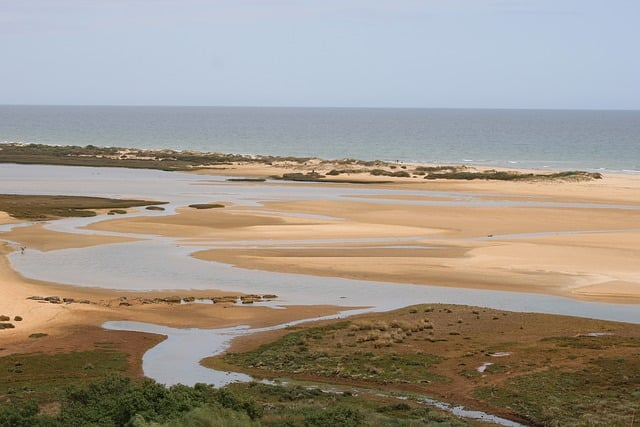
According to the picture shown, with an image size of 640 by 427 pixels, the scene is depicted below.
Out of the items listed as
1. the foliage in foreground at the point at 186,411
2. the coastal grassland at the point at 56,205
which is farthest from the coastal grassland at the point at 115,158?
the foliage in foreground at the point at 186,411

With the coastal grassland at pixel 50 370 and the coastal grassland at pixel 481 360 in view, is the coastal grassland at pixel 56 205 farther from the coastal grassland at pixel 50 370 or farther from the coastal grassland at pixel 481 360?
the coastal grassland at pixel 481 360

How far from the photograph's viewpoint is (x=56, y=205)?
64688 mm

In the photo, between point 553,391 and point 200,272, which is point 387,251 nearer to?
point 200,272

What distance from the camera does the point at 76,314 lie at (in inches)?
1303

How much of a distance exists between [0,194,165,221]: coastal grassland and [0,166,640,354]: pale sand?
2.20 metres

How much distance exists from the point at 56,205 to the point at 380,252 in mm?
27300

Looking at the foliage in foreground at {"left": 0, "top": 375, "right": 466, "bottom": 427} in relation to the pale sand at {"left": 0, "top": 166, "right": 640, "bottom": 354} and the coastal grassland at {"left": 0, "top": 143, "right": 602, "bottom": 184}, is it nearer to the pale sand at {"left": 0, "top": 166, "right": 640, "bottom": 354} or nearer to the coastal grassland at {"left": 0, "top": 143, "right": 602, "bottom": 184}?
the pale sand at {"left": 0, "top": 166, "right": 640, "bottom": 354}

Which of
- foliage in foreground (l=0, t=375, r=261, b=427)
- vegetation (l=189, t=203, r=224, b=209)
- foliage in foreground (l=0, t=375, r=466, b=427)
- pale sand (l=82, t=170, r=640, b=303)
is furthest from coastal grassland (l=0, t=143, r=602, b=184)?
foliage in foreground (l=0, t=375, r=261, b=427)

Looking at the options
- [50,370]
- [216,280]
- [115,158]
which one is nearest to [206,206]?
[216,280]

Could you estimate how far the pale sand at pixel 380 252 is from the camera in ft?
111

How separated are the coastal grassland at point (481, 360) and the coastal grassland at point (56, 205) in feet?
110

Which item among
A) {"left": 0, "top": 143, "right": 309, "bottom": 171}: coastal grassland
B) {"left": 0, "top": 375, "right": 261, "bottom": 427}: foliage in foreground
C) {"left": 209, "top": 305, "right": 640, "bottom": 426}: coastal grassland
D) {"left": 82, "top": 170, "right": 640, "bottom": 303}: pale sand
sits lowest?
{"left": 209, "top": 305, "right": 640, "bottom": 426}: coastal grassland

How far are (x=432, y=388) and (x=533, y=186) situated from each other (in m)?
62.6

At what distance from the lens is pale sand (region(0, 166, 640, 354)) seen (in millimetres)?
33844
